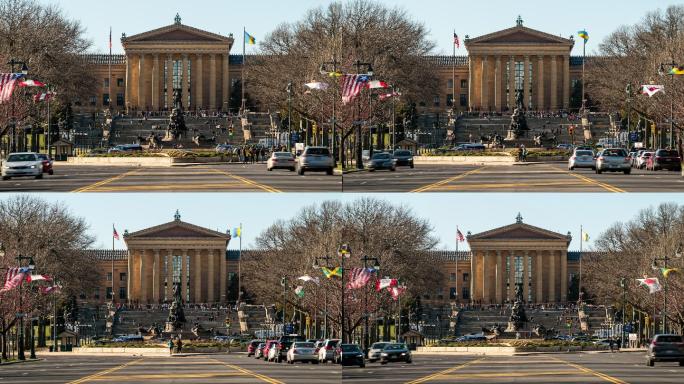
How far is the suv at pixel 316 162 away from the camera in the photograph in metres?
97.4

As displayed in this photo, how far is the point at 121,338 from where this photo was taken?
13900 centimetres

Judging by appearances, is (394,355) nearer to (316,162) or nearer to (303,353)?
(303,353)

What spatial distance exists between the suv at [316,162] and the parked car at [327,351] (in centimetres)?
1511

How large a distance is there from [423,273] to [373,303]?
94.4 feet

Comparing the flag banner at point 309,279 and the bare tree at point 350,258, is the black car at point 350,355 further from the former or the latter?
the bare tree at point 350,258

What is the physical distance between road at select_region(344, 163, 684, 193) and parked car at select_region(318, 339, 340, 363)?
6.63 meters

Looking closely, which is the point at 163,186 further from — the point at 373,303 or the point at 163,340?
the point at 163,340

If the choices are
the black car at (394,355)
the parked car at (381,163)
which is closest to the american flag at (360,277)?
the parked car at (381,163)

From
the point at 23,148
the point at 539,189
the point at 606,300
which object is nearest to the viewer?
the point at 539,189

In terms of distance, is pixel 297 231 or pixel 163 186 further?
pixel 297 231

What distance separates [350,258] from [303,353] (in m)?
39.0

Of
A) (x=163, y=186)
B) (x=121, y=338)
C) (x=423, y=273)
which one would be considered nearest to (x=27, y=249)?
(x=121, y=338)

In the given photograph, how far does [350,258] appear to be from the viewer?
403ft

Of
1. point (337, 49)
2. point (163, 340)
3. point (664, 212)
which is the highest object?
point (337, 49)
